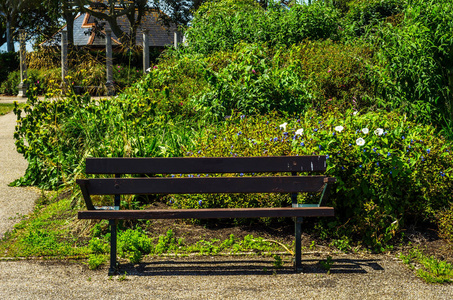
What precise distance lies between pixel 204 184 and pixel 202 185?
0.02 metres

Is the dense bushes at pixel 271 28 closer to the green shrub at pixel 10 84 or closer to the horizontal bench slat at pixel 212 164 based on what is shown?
the horizontal bench slat at pixel 212 164

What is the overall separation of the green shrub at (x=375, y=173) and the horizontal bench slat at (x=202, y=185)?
577 mm

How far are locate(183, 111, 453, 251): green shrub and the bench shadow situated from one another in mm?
441

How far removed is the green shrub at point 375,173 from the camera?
438 cm

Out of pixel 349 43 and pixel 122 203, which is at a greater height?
pixel 349 43

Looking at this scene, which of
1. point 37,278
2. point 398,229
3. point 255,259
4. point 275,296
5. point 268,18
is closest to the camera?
point 275,296

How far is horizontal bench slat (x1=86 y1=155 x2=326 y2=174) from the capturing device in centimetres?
390

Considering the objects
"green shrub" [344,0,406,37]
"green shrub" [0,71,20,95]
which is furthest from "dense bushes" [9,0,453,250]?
"green shrub" [0,71,20,95]

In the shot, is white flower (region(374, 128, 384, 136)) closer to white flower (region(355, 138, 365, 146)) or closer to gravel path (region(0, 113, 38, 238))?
white flower (region(355, 138, 365, 146))

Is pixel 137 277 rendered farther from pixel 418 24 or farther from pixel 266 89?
pixel 418 24

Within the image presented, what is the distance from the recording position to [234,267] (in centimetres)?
393

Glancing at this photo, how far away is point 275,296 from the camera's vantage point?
3.41 meters

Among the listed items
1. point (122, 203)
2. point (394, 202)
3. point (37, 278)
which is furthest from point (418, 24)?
point (37, 278)

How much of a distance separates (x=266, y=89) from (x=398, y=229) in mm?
2665
